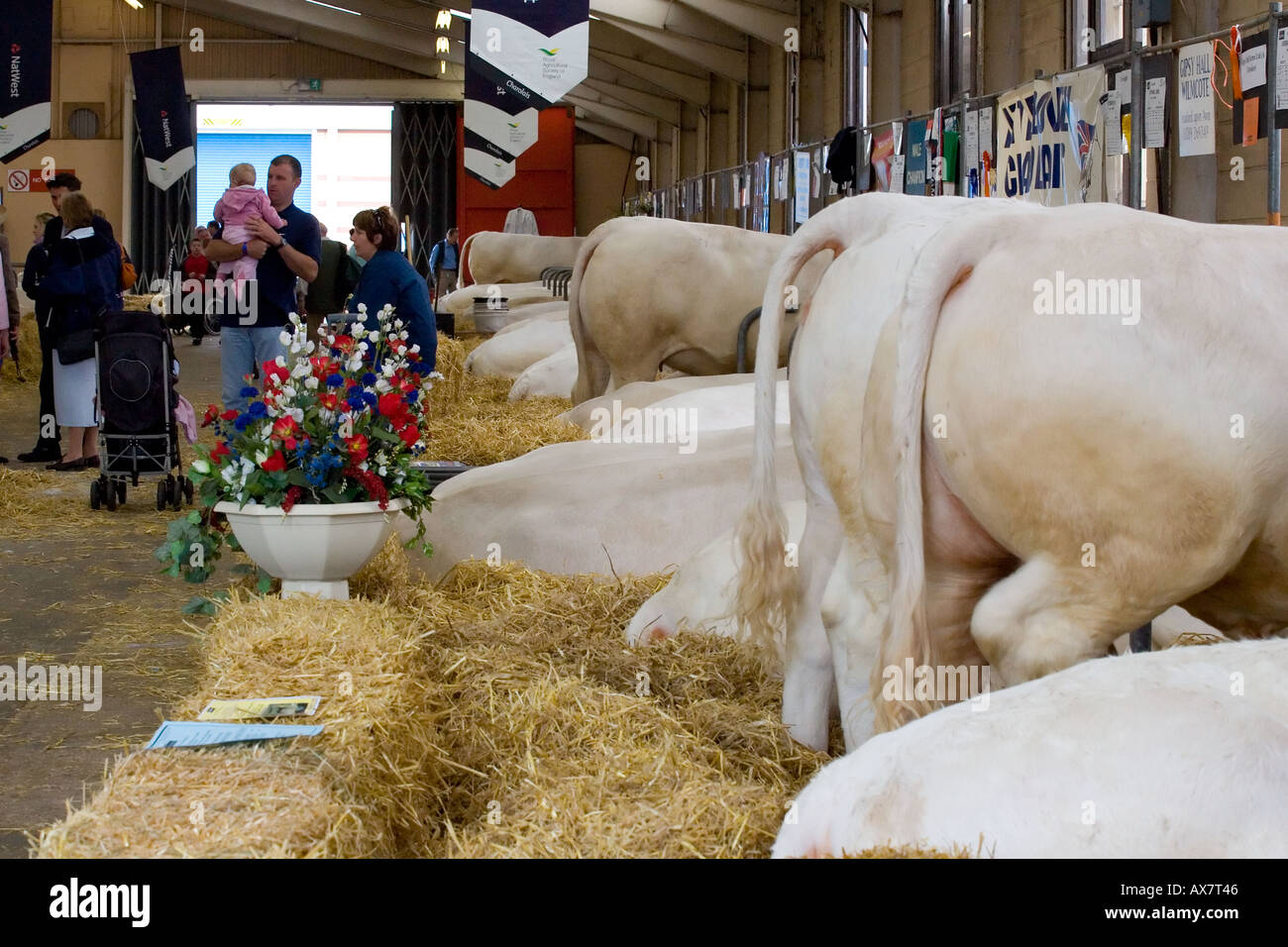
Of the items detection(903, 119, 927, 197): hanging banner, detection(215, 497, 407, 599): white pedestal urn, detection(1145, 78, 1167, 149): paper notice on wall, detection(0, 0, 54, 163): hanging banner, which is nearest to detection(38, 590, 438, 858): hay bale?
detection(215, 497, 407, 599): white pedestal urn

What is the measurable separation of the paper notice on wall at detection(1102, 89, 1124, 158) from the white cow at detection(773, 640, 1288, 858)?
4.80 metres

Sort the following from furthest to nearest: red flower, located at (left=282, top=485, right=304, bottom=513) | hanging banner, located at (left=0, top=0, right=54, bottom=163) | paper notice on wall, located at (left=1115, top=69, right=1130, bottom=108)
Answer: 1. hanging banner, located at (left=0, top=0, right=54, bottom=163)
2. paper notice on wall, located at (left=1115, top=69, right=1130, bottom=108)
3. red flower, located at (left=282, top=485, right=304, bottom=513)

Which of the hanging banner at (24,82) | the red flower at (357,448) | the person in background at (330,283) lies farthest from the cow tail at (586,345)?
the hanging banner at (24,82)

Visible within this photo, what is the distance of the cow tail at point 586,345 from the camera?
27.7 ft

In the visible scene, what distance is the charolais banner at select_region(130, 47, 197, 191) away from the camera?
17234 mm

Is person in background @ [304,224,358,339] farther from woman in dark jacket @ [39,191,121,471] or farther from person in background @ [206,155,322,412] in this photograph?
person in background @ [206,155,322,412]

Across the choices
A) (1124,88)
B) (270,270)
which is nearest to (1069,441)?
(1124,88)

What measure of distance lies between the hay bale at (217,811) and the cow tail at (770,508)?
1.14 metres

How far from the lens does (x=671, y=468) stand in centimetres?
468

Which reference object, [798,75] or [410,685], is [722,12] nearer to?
[798,75]

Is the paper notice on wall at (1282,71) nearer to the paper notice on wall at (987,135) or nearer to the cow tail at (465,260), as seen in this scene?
the paper notice on wall at (987,135)

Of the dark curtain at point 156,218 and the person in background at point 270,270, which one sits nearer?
the person in background at point 270,270
